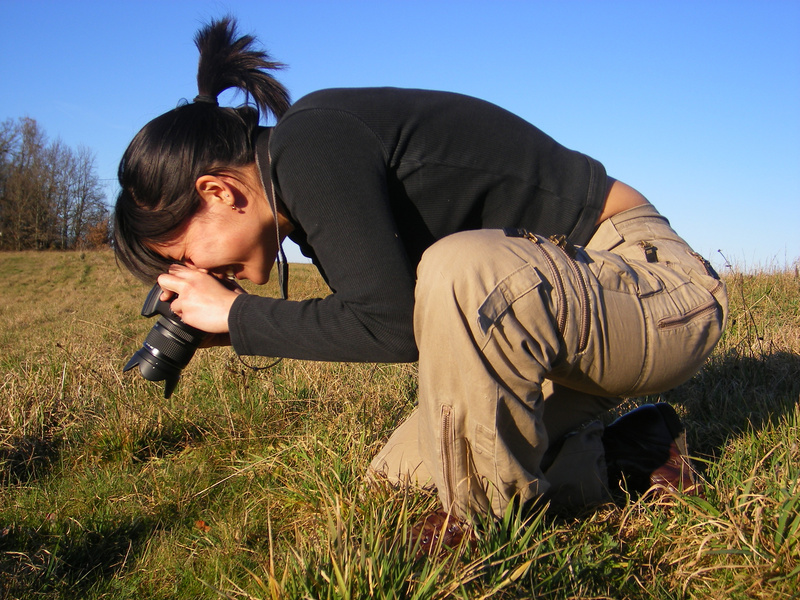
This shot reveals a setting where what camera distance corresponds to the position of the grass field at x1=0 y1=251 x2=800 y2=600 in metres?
1.35

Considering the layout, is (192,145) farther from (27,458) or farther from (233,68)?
(27,458)

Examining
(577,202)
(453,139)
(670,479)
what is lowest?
(670,479)

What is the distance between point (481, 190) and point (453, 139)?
0.54 feet

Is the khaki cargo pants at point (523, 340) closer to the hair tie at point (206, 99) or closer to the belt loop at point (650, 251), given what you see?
the belt loop at point (650, 251)

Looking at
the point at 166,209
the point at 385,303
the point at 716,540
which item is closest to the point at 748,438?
the point at 716,540

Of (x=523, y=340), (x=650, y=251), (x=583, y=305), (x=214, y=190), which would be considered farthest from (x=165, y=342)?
(x=650, y=251)

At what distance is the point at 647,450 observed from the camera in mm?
2049

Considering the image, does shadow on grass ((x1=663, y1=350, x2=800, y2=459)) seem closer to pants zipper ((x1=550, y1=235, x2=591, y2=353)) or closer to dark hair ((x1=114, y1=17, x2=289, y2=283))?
pants zipper ((x1=550, y1=235, x2=591, y2=353))

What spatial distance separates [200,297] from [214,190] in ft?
1.02

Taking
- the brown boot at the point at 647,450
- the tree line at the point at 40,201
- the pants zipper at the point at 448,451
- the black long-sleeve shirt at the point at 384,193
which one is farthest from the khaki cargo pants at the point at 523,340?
the tree line at the point at 40,201

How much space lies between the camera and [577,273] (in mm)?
1584

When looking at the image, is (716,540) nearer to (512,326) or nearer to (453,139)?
(512,326)

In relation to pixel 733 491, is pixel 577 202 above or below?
above

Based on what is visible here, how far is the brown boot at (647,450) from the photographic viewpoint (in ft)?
6.35
